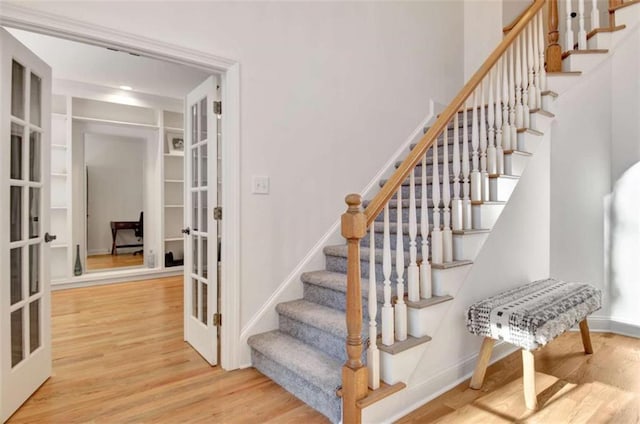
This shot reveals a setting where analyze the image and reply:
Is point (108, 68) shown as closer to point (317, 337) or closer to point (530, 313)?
point (317, 337)

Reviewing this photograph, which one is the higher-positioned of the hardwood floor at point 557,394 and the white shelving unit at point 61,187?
the white shelving unit at point 61,187

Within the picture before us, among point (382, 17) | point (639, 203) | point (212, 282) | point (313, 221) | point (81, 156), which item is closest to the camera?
point (212, 282)

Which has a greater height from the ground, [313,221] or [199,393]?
[313,221]

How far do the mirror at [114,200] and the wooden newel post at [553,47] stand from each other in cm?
533

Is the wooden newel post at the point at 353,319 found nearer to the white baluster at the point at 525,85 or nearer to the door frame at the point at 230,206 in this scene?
the door frame at the point at 230,206

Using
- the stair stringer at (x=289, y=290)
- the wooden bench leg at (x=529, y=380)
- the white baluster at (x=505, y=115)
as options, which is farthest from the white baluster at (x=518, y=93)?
the wooden bench leg at (x=529, y=380)

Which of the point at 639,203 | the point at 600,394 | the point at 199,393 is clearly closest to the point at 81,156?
the point at 199,393

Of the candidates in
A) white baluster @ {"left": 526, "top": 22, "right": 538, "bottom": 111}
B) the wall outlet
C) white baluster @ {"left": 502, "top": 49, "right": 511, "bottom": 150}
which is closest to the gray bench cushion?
white baluster @ {"left": 502, "top": 49, "right": 511, "bottom": 150}

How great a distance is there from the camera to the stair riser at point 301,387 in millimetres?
1783

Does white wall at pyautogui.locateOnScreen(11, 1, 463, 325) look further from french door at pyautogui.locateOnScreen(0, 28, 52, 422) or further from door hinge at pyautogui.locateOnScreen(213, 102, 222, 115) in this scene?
french door at pyautogui.locateOnScreen(0, 28, 52, 422)

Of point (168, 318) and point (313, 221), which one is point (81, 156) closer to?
point (168, 318)

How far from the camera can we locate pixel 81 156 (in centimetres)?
494

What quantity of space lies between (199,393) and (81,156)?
4271mm

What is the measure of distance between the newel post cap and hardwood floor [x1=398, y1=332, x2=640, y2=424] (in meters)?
0.99
